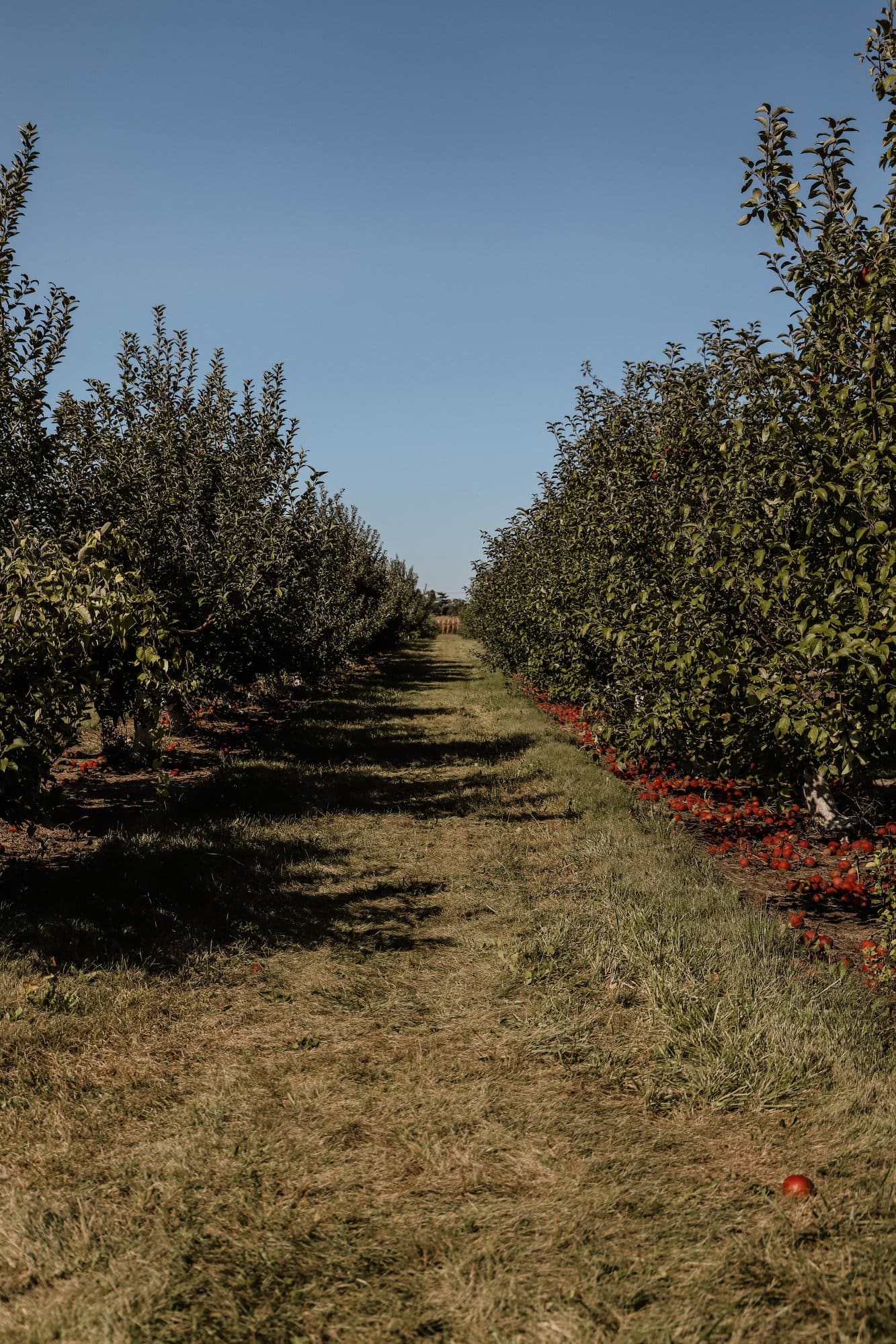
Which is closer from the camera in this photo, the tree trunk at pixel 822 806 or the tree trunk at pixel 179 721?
the tree trunk at pixel 822 806

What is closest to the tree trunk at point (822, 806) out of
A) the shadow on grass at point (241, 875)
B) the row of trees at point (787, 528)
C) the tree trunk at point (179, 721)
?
the row of trees at point (787, 528)

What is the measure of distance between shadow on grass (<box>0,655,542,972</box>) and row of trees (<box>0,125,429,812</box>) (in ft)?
4.16

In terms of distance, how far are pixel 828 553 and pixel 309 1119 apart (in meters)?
4.43

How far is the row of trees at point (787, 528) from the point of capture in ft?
14.3

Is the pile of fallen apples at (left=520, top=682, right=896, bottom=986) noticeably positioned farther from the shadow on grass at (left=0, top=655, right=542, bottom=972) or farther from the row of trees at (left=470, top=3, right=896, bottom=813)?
the shadow on grass at (left=0, top=655, right=542, bottom=972)

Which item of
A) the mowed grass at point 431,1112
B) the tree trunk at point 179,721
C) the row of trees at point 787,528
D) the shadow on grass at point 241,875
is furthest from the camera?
the tree trunk at point 179,721

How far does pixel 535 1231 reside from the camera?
117 inches

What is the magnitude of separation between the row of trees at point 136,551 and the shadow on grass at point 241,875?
1.27m

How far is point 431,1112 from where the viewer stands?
3791mm

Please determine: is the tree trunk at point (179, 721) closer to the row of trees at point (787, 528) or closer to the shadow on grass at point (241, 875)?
the shadow on grass at point (241, 875)

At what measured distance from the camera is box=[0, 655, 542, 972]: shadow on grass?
19.2ft

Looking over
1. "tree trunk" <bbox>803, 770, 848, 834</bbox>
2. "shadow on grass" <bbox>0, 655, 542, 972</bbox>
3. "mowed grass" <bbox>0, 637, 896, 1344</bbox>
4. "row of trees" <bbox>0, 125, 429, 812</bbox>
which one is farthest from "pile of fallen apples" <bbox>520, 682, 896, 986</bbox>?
"row of trees" <bbox>0, 125, 429, 812</bbox>

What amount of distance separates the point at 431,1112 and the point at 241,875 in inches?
155

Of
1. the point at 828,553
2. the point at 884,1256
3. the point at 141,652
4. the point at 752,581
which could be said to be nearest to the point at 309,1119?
the point at 884,1256
